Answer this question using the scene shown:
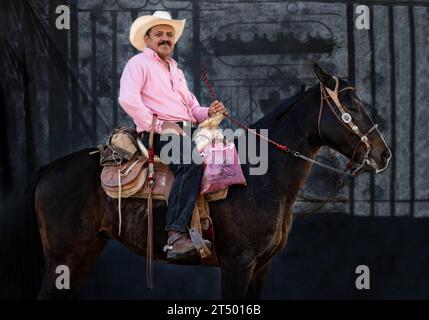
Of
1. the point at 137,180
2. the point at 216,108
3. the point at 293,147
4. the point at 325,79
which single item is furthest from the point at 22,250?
the point at 325,79

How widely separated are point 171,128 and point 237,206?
2.49ft

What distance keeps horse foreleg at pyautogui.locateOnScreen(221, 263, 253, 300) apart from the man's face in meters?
1.71

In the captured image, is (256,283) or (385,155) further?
(256,283)

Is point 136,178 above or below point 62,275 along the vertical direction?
above

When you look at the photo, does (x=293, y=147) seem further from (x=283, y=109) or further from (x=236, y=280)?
(x=236, y=280)

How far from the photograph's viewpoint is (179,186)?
5.29 metres

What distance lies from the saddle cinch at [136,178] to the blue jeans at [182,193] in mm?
84

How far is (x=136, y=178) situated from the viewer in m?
5.46

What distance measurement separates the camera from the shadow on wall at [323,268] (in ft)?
23.3

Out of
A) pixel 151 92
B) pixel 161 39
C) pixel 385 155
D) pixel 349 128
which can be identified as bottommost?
pixel 385 155

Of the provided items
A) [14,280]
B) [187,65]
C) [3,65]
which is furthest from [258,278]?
[3,65]

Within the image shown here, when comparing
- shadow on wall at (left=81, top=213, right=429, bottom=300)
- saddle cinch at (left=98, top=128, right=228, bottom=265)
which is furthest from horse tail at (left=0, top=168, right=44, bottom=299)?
shadow on wall at (left=81, top=213, right=429, bottom=300)

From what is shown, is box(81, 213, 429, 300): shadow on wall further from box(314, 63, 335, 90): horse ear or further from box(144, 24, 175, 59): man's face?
box(144, 24, 175, 59): man's face

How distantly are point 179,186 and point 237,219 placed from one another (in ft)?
1.59
